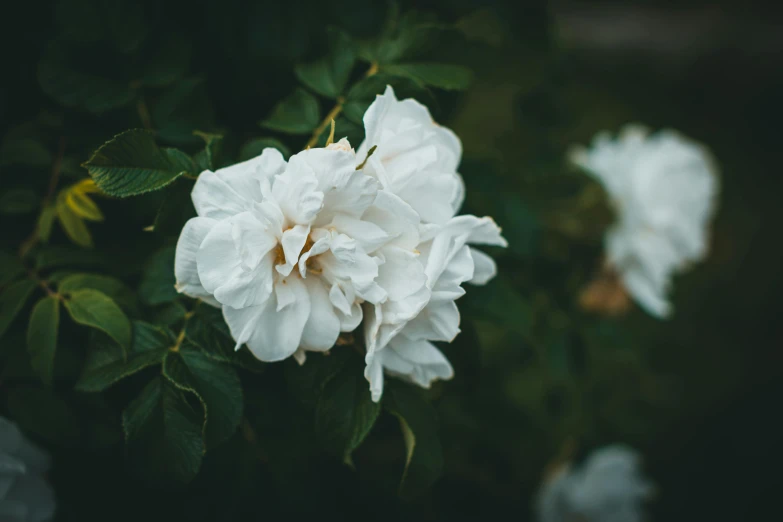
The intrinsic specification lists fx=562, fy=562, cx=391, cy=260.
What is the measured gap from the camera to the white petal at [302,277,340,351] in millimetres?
838

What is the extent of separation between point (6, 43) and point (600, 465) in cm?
220

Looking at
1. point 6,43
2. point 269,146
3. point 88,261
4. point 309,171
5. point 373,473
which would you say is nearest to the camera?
point 309,171

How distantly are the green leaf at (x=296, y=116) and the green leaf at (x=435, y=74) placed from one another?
0.53 ft

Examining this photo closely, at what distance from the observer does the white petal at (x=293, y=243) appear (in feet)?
2.66

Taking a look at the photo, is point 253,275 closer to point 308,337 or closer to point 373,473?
point 308,337

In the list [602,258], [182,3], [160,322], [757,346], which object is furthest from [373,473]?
[757,346]

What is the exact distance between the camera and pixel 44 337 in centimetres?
96

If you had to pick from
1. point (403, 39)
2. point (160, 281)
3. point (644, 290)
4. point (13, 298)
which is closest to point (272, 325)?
point (160, 281)

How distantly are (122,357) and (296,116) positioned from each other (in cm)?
52

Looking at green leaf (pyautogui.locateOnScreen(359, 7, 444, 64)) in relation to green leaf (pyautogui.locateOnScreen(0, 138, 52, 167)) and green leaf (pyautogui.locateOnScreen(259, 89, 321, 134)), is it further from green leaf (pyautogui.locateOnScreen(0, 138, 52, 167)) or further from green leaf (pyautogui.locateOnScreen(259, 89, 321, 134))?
green leaf (pyautogui.locateOnScreen(0, 138, 52, 167))

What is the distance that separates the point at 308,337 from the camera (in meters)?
0.84

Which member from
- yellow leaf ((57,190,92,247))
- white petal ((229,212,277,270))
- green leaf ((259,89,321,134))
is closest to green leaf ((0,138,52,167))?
yellow leaf ((57,190,92,247))

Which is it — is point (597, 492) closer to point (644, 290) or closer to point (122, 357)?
point (644, 290)

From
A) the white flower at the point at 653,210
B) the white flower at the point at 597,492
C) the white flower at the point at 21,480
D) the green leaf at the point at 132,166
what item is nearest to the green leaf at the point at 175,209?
the green leaf at the point at 132,166
